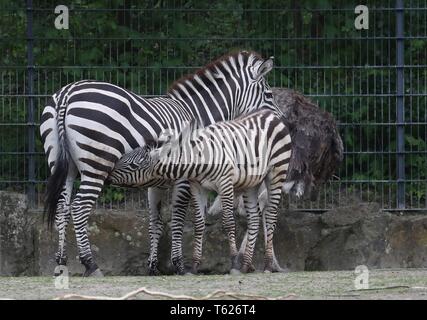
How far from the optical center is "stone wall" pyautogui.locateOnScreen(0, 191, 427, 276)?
1741 cm

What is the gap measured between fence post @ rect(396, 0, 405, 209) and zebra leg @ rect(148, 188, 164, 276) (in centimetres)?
292

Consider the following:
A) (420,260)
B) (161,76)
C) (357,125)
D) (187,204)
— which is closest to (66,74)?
(161,76)

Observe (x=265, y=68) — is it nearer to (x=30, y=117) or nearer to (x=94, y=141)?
(x=94, y=141)

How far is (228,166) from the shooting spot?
16.4m

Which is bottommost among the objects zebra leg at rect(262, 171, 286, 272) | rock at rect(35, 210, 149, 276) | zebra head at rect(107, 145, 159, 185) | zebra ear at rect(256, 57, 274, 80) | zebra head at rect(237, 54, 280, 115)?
rock at rect(35, 210, 149, 276)

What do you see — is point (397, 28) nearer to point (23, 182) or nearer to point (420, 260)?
point (420, 260)

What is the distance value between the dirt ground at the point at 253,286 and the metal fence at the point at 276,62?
241cm

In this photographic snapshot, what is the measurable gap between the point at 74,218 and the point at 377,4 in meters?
4.92

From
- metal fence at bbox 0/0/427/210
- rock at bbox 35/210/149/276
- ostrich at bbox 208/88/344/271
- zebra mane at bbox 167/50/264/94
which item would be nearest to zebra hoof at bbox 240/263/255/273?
ostrich at bbox 208/88/344/271

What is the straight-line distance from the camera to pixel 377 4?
18281 millimetres

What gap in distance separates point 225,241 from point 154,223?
0.99 m

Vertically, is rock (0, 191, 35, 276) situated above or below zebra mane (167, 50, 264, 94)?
below

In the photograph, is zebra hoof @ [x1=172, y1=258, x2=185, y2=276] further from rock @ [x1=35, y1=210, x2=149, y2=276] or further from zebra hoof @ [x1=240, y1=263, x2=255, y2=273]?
rock @ [x1=35, y1=210, x2=149, y2=276]

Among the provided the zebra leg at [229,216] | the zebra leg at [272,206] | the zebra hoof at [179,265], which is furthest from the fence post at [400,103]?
the zebra hoof at [179,265]
